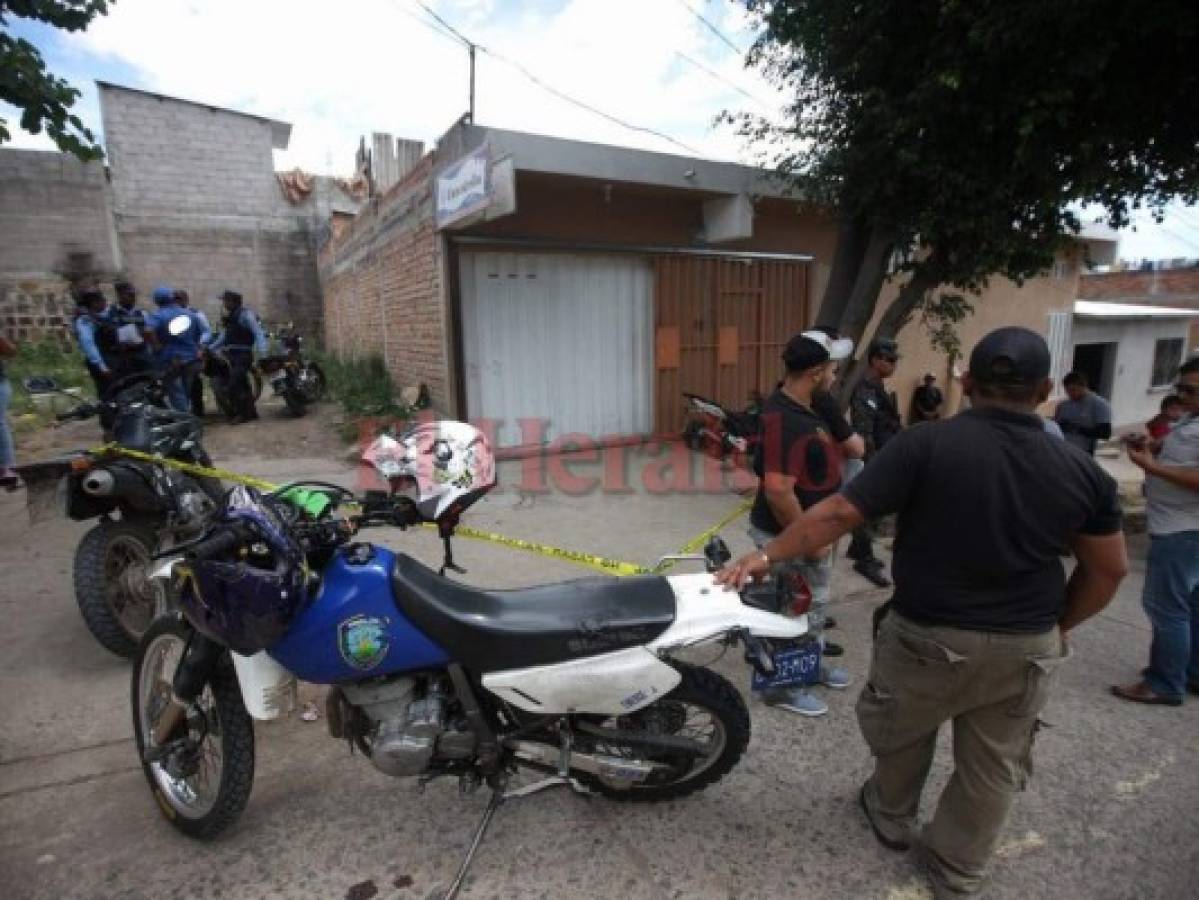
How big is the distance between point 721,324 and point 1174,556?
6.41 m

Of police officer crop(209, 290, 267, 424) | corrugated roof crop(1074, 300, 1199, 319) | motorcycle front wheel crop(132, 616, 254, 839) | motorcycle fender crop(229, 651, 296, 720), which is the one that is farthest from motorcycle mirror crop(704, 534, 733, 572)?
corrugated roof crop(1074, 300, 1199, 319)

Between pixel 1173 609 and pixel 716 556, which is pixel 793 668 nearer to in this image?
pixel 716 556

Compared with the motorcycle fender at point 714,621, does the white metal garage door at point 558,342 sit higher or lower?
higher

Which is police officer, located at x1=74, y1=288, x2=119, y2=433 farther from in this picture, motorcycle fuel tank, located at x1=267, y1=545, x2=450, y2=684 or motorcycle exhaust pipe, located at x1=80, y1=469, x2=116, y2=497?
motorcycle fuel tank, located at x1=267, y1=545, x2=450, y2=684

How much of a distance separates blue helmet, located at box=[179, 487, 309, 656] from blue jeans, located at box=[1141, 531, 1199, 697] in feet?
11.5

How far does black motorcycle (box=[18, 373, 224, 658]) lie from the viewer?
306cm

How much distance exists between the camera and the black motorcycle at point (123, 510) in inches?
120

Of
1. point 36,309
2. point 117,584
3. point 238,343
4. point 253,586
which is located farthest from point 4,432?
point 36,309

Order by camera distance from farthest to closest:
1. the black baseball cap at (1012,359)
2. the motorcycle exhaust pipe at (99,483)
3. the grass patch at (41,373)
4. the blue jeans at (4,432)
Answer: the grass patch at (41,373), the blue jeans at (4,432), the motorcycle exhaust pipe at (99,483), the black baseball cap at (1012,359)

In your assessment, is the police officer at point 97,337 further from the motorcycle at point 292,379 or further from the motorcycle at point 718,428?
the motorcycle at point 718,428

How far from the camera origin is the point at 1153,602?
2945mm

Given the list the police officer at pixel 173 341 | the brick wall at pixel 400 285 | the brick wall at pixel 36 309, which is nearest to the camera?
the police officer at pixel 173 341

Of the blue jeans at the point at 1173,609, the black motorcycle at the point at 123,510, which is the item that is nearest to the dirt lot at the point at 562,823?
the blue jeans at the point at 1173,609

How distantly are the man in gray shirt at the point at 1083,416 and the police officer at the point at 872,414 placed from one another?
2.26m
